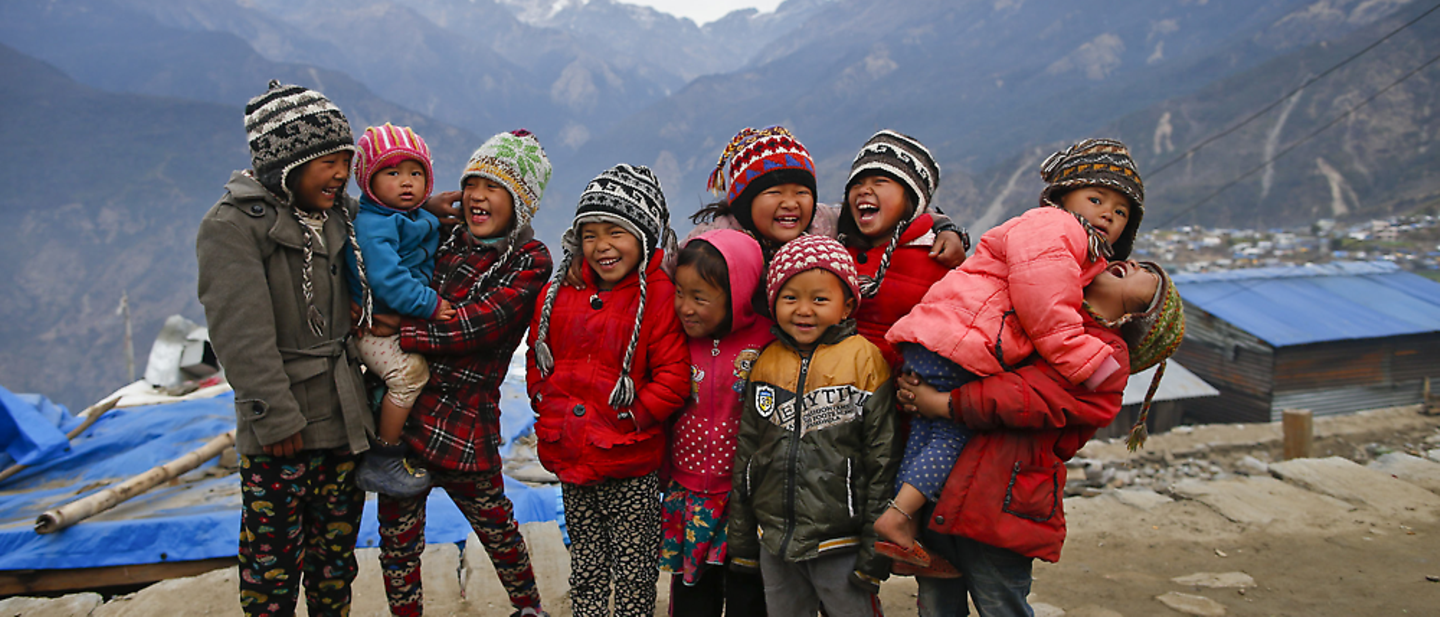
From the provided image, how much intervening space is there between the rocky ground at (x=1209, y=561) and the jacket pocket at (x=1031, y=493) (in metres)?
1.51

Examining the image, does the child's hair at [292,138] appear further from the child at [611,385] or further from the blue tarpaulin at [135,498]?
the blue tarpaulin at [135,498]

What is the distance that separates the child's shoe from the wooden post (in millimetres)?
7467

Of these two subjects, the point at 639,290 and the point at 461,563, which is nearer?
the point at 639,290

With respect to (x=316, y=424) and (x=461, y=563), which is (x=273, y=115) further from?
(x=461, y=563)

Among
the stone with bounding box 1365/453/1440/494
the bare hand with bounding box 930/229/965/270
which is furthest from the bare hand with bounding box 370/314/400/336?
the stone with bounding box 1365/453/1440/494

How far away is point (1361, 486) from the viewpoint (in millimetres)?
4695

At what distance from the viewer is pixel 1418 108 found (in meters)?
38.0

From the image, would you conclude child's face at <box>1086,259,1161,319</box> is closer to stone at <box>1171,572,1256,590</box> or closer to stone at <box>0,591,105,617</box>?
stone at <box>1171,572,1256,590</box>

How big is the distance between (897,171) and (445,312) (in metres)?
1.59

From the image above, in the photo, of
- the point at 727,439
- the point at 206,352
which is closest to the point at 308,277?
the point at 727,439

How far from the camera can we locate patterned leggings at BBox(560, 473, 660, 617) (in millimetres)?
2246

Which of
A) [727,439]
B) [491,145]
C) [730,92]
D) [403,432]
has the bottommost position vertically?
[403,432]

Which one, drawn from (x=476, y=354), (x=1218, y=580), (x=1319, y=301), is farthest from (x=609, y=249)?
(x=1319, y=301)

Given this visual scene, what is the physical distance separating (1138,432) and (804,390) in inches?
47.5
